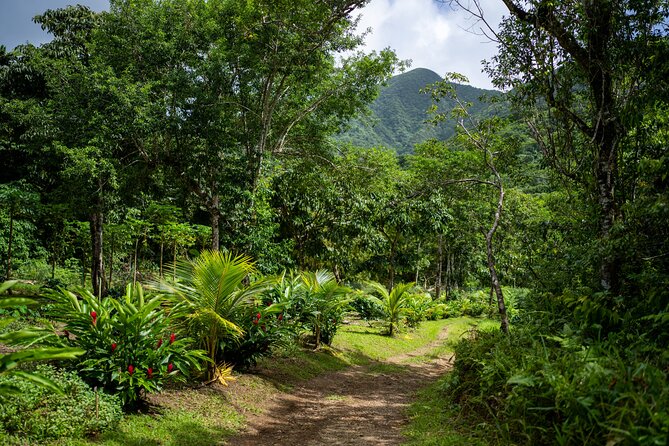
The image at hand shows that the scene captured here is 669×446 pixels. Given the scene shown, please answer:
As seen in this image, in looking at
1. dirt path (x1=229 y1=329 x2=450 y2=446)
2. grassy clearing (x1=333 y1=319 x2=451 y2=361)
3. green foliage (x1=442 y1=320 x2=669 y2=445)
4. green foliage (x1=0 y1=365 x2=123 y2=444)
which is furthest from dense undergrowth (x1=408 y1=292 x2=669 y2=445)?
grassy clearing (x1=333 y1=319 x2=451 y2=361)

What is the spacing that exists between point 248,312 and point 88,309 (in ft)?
8.45

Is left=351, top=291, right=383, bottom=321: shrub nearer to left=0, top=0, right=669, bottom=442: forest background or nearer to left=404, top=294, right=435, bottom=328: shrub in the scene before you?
left=404, top=294, right=435, bottom=328: shrub

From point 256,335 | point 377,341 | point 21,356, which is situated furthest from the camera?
point 377,341

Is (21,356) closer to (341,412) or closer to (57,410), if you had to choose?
(57,410)

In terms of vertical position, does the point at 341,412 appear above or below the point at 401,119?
below

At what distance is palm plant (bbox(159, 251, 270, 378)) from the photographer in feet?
21.6

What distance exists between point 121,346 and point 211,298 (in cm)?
182

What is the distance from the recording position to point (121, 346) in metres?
4.95

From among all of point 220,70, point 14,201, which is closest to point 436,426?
point 220,70

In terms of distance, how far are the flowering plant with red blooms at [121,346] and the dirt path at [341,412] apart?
1.22 meters

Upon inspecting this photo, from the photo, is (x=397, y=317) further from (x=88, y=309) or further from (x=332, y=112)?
(x=88, y=309)

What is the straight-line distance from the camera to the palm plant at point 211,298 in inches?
260

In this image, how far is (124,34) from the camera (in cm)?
1323

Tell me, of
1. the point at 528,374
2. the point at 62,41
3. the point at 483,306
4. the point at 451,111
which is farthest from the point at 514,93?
the point at 62,41
